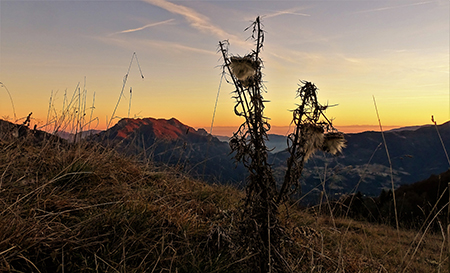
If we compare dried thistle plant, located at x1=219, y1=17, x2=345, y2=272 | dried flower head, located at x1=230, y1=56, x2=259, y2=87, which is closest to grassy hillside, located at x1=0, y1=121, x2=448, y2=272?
dried thistle plant, located at x1=219, y1=17, x2=345, y2=272

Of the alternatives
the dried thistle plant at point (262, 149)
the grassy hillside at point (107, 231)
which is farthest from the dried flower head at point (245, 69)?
the grassy hillside at point (107, 231)

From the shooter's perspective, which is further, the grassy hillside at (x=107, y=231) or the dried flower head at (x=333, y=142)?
the dried flower head at (x=333, y=142)

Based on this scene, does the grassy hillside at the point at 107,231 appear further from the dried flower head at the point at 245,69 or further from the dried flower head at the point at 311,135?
the dried flower head at the point at 245,69

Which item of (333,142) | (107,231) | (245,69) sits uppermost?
(245,69)

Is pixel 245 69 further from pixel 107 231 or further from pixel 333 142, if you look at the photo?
pixel 107 231

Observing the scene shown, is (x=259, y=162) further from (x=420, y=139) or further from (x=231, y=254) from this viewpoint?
(x=420, y=139)

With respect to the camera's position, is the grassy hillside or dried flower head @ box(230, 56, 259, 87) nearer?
the grassy hillside

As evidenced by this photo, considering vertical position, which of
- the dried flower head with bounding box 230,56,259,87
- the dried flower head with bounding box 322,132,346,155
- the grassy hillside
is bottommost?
the grassy hillside

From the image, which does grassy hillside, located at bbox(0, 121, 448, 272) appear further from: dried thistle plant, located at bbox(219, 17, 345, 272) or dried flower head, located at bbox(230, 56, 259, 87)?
dried flower head, located at bbox(230, 56, 259, 87)

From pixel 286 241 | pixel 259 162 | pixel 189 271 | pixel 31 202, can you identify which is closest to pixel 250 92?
pixel 259 162

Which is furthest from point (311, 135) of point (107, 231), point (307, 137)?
point (107, 231)

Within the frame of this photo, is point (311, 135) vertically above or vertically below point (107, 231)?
above

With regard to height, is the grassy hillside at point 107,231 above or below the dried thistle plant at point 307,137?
below

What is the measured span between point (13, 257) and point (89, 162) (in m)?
1.41
